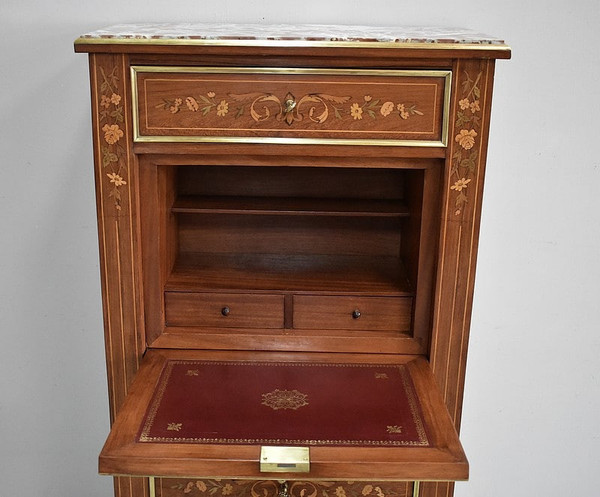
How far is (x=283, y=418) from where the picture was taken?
4.81 ft

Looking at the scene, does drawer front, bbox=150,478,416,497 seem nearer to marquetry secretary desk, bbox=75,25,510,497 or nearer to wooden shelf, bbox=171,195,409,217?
marquetry secretary desk, bbox=75,25,510,497

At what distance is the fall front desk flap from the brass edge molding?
683mm

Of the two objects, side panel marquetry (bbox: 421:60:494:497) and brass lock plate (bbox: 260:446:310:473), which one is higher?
side panel marquetry (bbox: 421:60:494:497)

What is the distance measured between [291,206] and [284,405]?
0.56 m

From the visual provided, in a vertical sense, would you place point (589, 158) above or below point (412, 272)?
above

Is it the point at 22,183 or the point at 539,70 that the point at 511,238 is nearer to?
the point at 539,70

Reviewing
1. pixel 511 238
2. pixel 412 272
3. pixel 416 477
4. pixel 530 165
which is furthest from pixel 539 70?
pixel 416 477

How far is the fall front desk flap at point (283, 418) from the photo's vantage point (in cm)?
135

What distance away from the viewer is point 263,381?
1615mm

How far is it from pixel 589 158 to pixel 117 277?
54.1 inches

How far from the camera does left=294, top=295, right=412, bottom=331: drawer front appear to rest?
1.79m

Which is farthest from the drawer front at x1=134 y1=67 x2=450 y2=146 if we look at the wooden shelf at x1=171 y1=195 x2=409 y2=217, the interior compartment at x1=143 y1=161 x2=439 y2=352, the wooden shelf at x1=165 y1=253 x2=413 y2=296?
the wooden shelf at x1=165 y1=253 x2=413 y2=296

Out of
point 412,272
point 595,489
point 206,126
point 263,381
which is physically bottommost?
point 595,489

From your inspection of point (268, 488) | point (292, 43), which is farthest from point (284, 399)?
point (292, 43)
